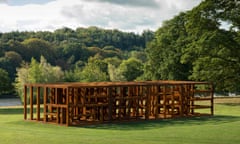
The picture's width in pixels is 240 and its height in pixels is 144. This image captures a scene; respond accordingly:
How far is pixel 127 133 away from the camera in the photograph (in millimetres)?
19078

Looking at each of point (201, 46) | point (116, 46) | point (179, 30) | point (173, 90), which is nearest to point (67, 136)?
point (173, 90)

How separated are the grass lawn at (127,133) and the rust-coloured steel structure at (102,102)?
102 centimetres

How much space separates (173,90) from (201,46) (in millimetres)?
5711

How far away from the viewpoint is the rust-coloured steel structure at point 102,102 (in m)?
23.0

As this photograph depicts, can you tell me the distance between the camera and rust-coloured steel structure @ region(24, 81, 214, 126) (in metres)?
23.0

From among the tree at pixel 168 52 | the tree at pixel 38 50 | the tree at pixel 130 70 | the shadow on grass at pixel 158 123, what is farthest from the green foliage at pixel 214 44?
the tree at pixel 38 50

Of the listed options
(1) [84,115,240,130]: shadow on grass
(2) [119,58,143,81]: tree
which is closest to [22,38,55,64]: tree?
(2) [119,58,143,81]: tree

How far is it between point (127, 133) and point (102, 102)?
5.75m

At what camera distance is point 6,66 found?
75500 mm

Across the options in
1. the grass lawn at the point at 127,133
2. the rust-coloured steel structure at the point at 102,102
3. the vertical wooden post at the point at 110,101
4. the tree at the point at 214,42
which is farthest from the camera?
the tree at the point at 214,42

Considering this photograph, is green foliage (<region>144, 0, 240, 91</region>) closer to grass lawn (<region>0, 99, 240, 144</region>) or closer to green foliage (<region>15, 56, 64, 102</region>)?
grass lawn (<region>0, 99, 240, 144</region>)

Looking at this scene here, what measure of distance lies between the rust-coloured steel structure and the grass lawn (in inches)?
40.1

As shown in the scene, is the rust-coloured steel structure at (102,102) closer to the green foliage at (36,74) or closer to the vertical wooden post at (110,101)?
the vertical wooden post at (110,101)

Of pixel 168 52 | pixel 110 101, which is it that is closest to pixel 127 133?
pixel 110 101
